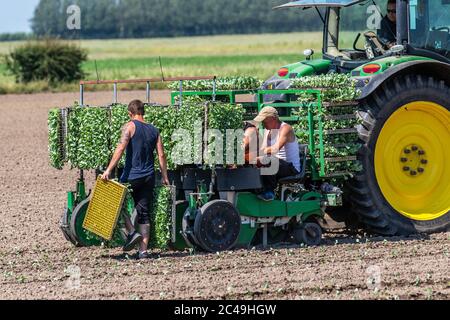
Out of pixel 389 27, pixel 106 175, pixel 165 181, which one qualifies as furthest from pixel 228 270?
pixel 389 27

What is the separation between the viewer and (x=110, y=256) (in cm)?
1015

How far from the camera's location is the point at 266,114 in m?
10.5

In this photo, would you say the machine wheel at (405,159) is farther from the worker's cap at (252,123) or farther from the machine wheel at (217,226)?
→ the machine wheel at (217,226)

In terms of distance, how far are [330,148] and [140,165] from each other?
1894 millimetres

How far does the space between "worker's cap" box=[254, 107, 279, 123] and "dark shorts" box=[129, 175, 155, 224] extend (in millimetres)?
1207

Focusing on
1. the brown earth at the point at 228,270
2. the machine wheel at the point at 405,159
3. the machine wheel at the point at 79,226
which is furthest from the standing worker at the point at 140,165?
the machine wheel at the point at 405,159

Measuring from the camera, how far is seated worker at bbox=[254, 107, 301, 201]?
34.4ft

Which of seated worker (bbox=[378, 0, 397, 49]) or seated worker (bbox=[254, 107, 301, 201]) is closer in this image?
seated worker (bbox=[254, 107, 301, 201])

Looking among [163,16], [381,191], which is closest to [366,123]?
[381,191]

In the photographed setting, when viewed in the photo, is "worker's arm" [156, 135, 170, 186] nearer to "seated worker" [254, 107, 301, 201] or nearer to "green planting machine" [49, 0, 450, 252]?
"green planting machine" [49, 0, 450, 252]

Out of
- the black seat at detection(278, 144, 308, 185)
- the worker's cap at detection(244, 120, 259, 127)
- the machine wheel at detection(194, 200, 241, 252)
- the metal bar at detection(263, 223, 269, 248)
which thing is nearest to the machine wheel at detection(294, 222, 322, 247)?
the metal bar at detection(263, 223, 269, 248)

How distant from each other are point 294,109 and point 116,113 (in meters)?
1.89

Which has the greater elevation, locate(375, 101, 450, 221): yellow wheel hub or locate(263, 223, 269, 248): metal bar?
locate(375, 101, 450, 221): yellow wheel hub
